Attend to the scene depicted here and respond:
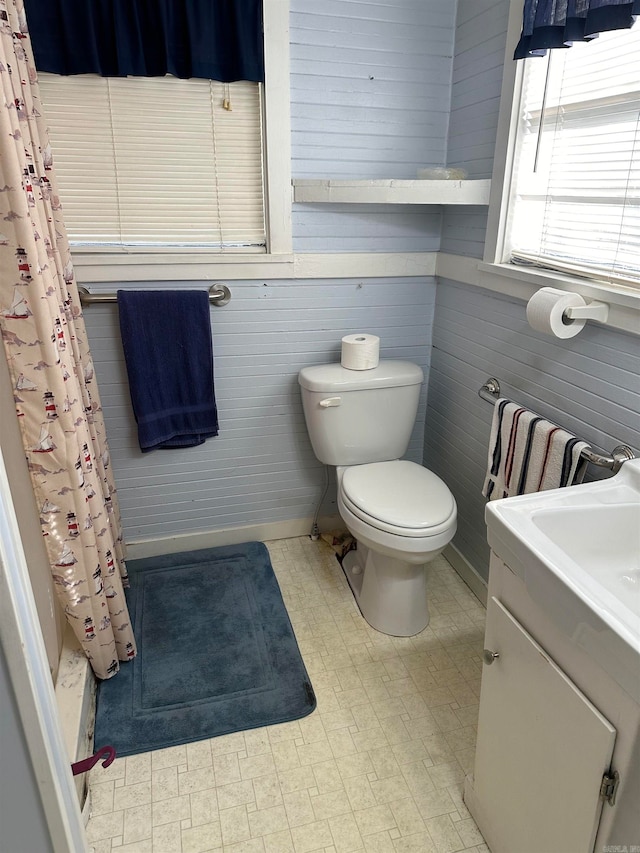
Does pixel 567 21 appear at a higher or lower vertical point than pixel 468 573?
higher

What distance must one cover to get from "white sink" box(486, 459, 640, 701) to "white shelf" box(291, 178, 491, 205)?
107cm

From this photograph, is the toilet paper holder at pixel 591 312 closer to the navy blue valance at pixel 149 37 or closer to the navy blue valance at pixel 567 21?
the navy blue valance at pixel 567 21

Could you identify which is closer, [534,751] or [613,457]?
[534,751]

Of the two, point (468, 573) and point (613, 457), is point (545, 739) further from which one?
point (468, 573)

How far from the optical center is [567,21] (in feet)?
4.35

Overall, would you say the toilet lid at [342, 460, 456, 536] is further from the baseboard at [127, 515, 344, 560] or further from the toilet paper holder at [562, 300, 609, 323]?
the toilet paper holder at [562, 300, 609, 323]

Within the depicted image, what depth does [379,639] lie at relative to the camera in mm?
2021

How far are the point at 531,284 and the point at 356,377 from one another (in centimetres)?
68

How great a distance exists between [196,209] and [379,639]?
164 cm

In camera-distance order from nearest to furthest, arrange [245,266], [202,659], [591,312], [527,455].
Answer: [591,312] < [527,455] < [202,659] < [245,266]

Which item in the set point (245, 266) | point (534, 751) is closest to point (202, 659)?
point (534, 751)

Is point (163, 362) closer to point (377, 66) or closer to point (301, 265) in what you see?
point (301, 265)

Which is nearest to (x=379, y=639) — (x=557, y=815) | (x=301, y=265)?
(x=557, y=815)

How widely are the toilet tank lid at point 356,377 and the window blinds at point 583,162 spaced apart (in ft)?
1.86
